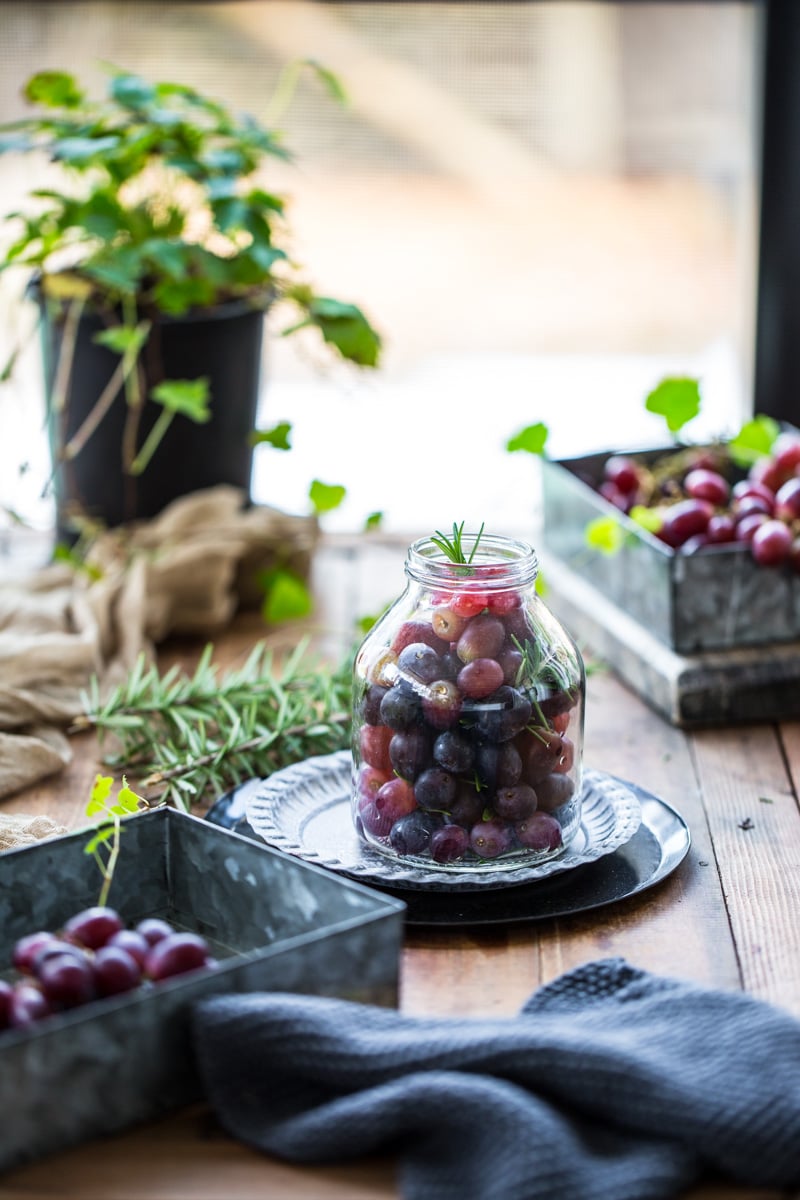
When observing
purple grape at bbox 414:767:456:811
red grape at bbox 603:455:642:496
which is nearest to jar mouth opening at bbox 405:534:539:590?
purple grape at bbox 414:767:456:811

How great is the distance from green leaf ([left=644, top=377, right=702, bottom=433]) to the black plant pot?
37 cm

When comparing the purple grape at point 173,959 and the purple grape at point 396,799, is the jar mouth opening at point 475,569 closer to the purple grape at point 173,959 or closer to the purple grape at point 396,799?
the purple grape at point 396,799

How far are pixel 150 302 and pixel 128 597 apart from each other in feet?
0.92

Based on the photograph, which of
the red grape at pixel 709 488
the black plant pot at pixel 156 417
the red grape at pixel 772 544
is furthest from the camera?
the black plant pot at pixel 156 417

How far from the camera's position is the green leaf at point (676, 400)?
4.22 feet

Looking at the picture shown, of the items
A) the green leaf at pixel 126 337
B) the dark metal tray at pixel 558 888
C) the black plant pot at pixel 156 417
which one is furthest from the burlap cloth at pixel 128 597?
the dark metal tray at pixel 558 888

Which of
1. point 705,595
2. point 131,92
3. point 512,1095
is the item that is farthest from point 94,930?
point 131,92

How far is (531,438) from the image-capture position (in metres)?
1.26

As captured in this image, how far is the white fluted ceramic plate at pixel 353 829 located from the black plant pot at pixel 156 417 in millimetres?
504

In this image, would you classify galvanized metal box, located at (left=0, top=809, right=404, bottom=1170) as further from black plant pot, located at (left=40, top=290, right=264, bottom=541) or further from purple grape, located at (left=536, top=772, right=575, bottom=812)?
black plant pot, located at (left=40, top=290, right=264, bottom=541)

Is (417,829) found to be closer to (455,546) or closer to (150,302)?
(455,546)

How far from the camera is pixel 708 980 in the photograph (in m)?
0.78

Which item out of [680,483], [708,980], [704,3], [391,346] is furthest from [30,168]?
[708,980]

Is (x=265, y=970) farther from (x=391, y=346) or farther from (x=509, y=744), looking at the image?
(x=391, y=346)
